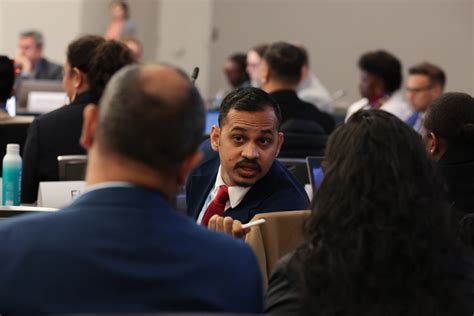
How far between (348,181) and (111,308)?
63cm

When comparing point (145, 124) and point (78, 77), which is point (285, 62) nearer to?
point (78, 77)

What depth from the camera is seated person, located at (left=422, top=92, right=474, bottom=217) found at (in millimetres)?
3070

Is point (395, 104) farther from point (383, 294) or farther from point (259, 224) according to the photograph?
point (383, 294)

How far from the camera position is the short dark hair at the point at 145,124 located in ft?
5.53

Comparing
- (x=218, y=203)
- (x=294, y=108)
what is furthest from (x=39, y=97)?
(x=218, y=203)

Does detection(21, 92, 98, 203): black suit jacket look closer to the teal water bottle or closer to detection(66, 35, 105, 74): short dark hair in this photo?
detection(66, 35, 105, 74): short dark hair

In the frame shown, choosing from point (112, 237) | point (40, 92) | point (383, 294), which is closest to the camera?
point (112, 237)

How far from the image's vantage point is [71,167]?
397cm

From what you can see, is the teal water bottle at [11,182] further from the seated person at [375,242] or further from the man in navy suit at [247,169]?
the seated person at [375,242]

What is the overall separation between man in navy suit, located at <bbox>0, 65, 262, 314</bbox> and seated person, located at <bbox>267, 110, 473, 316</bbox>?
299mm

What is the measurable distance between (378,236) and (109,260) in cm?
61

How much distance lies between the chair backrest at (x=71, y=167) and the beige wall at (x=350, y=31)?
28.5 feet

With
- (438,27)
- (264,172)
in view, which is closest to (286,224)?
(264,172)

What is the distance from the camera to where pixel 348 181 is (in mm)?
2068
